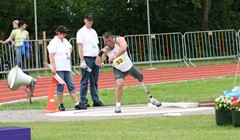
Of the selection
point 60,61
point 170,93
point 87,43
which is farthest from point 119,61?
point 170,93

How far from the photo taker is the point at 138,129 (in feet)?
39.3

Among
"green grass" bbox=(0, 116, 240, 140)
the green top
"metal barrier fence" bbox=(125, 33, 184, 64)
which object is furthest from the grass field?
"metal barrier fence" bbox=(125, 33, 184, 64)

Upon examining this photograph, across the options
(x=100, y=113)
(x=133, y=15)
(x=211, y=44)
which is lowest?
(x=100, y=113)

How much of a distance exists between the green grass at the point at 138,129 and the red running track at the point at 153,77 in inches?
304

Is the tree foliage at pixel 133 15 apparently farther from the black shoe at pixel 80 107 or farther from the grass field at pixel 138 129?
the grass field at pixel 138 129

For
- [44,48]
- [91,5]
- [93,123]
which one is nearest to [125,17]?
[91,5]

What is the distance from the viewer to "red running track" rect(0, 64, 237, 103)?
22578 mm

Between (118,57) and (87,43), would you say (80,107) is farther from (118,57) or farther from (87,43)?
(118,57)

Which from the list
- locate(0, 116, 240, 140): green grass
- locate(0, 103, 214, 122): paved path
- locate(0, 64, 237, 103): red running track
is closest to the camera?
locate(0, 116, 240, 140): green grass

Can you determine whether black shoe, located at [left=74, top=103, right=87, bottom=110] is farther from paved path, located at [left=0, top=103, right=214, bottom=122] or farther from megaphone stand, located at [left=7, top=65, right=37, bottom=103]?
megaphone stand, located at [left=7, top=65, right=37, bottom=103]

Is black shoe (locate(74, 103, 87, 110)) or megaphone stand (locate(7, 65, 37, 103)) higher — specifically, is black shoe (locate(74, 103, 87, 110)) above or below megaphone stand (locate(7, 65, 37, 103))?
below

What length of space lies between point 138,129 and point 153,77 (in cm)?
1567

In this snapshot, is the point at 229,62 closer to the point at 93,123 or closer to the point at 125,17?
the point at 125,17

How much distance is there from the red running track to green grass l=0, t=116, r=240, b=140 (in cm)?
773
